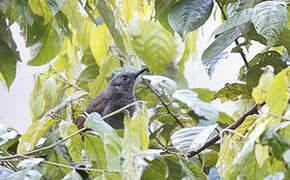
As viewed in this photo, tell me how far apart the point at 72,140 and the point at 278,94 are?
694 millimetres

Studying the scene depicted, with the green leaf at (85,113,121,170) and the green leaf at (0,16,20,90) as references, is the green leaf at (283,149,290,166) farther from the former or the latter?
the green leaf at (0,16,20,90)

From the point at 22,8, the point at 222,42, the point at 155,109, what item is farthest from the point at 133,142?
the point at 155,109

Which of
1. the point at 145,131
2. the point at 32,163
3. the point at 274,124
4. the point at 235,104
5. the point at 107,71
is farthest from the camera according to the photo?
the point at 235,104

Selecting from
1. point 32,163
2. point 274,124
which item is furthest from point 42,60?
point 274,124

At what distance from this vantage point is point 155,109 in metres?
2.70

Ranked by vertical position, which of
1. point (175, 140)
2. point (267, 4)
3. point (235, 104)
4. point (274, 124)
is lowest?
point (235, 104)

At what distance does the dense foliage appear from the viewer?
3.44 ft

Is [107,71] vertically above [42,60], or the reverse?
[42,60]

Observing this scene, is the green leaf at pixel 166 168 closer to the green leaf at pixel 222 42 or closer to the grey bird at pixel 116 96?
the green leaf at pixel 222 42

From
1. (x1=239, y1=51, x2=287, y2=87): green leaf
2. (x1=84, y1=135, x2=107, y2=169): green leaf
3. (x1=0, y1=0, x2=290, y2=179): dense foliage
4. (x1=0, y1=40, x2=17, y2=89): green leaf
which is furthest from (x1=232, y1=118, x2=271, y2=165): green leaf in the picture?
(x1=0, y1=40, x2=17, y2=89): green leaf

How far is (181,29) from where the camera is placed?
1.54 metres

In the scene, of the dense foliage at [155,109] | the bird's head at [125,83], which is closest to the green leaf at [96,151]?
the dense foliage at [155,109]

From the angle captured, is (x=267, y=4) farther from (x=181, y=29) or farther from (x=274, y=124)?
(x=274, y=124)

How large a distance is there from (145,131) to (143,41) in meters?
1.34
